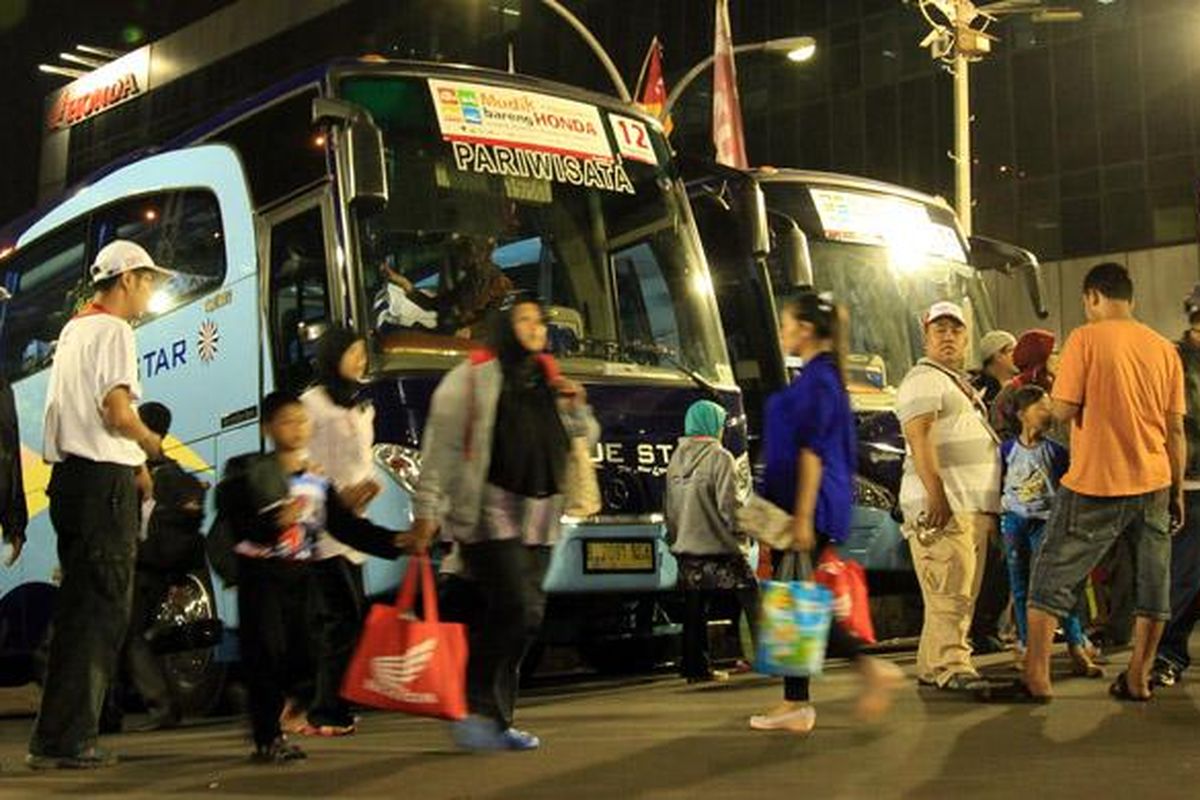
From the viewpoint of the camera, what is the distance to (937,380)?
7.55 metres

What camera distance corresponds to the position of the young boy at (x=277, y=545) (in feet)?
19.8

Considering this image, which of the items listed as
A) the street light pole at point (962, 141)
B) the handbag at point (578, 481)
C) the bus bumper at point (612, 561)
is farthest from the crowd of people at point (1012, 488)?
the street light pole at point (962, 141)

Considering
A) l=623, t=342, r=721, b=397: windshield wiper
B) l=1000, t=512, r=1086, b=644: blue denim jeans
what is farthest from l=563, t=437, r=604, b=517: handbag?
l=1000, t=512, r=1086, b=644: blue denim jeans

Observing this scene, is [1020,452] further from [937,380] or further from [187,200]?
[187,200]

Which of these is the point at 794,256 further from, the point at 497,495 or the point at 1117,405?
the point at 497,495

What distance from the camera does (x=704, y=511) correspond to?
8.65 metres

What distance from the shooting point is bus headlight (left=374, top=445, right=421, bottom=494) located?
→ 809cm

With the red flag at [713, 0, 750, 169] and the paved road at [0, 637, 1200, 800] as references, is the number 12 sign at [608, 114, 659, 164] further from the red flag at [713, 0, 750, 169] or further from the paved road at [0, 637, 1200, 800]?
the red flag at [713, 0, 750, 169]

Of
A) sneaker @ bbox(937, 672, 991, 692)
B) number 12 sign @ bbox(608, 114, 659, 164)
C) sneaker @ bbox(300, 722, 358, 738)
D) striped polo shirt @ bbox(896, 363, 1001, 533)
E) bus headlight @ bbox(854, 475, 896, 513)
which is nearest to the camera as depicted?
sneaker @ bbox(300, 722, 358, 738)

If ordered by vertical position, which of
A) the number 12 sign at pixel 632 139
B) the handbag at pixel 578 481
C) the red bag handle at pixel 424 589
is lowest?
the red bag handle at pixel 424 589

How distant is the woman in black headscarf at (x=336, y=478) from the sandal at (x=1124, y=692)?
137 inches

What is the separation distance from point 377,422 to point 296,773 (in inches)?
105

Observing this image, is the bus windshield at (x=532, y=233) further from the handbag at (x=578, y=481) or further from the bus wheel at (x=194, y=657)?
the handbag at (x=578, y=481)

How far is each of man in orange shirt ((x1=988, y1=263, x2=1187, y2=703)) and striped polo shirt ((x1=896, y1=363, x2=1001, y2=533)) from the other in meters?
0.59
